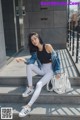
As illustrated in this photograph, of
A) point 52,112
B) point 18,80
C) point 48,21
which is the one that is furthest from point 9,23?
point 52,112

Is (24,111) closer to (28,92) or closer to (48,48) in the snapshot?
(28,92)

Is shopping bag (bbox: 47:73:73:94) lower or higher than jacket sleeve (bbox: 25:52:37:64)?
lower

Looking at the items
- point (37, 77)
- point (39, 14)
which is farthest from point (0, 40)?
point (39, 14)

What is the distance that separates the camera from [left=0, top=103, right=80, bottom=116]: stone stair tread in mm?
3469

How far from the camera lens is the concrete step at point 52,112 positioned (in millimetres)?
3436

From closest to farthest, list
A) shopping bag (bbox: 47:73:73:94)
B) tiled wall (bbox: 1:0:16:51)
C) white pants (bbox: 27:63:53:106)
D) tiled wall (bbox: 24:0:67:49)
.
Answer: white pants (bbox: 27:63:53:106), shopping bag (bbox: 47:73:73:94), tiled wall (bbox: 1:0:16:51), tiled wall (bbox: 24:0:67:49)

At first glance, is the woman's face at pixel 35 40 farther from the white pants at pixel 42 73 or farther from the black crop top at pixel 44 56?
the white pants at pixel 42 73

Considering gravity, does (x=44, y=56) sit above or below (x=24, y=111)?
above

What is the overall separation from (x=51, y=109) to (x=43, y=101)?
0.90 ft

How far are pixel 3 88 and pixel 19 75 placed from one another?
446mm

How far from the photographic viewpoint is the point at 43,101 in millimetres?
3838

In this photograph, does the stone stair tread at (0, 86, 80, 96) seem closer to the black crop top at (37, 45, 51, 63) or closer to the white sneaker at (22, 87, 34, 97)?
the white sneaker at (22, 87, 34, 97)

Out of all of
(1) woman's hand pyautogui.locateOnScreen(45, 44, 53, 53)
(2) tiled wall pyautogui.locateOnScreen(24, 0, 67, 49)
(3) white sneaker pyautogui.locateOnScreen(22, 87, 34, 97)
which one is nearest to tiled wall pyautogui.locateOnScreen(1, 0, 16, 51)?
(2) tiled wall pyautogui.locateOnScreen(24, 0, 67, 49)

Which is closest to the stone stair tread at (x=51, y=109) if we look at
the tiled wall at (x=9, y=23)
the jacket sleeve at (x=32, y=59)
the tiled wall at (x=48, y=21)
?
the jacket sleeve at (x=32, y=59)
